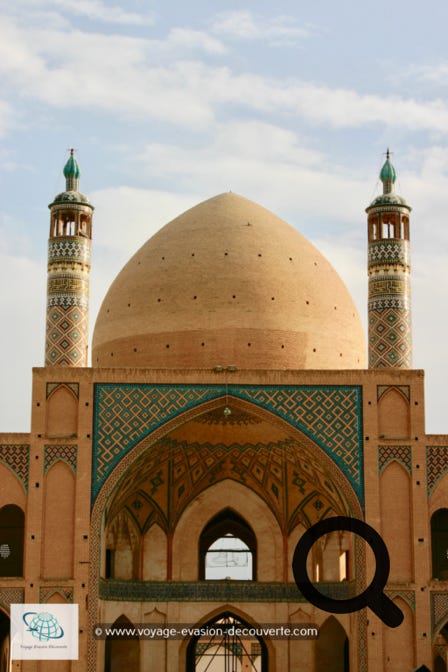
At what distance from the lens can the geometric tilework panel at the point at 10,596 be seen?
13.4 m

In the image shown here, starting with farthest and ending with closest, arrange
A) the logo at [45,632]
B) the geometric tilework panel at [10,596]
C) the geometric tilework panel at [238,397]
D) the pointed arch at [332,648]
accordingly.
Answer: the pointed arch at [332,648] < the geometric tilework panel at [238,397] < the geometric tilework panel at [10,596] < the logo at [45,632]

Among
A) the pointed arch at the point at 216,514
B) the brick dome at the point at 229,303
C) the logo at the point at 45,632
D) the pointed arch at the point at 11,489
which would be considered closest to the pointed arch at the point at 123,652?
the pointed arch at the point at 216,514

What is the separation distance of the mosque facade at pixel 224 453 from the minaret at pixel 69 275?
0.08 feet

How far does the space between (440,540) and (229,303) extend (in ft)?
12.6

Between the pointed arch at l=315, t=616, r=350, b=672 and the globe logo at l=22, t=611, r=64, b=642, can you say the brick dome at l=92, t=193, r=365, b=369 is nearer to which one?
the pointed arch at l=315, t=616, r=350, b=672

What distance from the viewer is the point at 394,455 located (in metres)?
13.9

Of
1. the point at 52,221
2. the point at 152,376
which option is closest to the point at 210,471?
the point at 152,376

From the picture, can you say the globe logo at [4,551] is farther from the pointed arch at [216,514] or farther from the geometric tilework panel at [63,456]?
the pointed arch at [216,514]

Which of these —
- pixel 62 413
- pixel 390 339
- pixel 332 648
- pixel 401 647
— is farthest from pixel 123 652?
pixel 390 339

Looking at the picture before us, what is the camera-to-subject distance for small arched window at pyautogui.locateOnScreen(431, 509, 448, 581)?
1409 centimetres

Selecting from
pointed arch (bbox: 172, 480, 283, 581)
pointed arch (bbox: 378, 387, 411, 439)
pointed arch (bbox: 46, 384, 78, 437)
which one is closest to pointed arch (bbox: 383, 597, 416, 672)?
pointed arch (bbox: 378, 387, 411, 439)

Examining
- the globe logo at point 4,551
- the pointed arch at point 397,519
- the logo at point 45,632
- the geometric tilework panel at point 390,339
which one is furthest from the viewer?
the geometric tilework panel at point 390,339

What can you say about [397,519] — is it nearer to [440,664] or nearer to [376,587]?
[376,587]

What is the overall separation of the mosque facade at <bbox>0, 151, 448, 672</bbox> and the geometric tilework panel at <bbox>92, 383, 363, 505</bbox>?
0.07 feet
